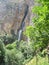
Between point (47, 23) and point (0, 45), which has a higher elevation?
→ point (47, 23)

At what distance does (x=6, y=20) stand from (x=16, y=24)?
6.84 feet

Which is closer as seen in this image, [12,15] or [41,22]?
[41,22]

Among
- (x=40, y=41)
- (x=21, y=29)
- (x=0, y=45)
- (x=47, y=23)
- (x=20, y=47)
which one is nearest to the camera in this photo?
(x=47, y=23)

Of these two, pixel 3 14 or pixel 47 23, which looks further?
pixel 3 14

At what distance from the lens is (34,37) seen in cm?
1355

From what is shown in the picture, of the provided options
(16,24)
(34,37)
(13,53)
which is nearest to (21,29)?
(16,24)

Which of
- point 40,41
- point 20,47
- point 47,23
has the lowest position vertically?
point 20,47

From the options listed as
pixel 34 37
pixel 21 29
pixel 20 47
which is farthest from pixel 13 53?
pixel 21 29

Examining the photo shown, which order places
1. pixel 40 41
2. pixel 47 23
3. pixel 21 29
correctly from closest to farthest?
pixel 47 23 < pixel 40 41 < pixel 21 29

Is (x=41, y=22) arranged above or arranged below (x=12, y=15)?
above

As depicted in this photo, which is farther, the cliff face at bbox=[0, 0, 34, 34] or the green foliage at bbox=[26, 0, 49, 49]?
the cliff face at bbox=[0, 0, 34, 34]

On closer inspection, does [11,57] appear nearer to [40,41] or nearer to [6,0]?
[40,41]

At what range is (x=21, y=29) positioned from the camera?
47.1 m

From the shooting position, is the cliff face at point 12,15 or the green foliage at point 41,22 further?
the cliff face at point 12,15
